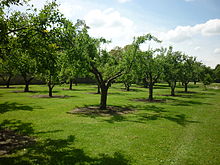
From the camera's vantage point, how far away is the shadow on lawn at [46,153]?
300 inches

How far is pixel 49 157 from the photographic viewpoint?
7988 millimetres

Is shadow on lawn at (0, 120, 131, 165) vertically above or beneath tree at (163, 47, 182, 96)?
beneath

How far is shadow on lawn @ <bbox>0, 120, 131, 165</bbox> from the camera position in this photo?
7625 mm

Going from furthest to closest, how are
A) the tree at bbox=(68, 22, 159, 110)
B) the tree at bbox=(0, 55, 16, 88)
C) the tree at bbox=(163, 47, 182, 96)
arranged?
the tree at bbox=(163, 47, 182, 96) < the tree at bbox=(68, 22, 159, 110) < the tree at bbox=(0, 55, 16, 88)

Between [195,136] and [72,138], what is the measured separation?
9221 millimetres

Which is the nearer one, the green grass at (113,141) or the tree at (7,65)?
the green grass at (113,141)

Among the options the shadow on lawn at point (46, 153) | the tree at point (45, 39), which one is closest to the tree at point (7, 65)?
the tree at point (45, 39)

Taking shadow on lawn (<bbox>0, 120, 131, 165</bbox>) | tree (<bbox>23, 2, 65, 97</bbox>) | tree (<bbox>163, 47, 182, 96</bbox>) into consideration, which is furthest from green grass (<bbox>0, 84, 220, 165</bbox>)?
tree (<bbox>163, 47, 182, 96</bbox>)

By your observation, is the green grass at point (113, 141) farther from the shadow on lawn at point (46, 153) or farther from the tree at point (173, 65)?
the tree at point (173, 65)

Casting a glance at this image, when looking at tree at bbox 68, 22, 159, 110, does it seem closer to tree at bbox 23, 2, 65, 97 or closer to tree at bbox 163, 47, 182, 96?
tree at bbox 23, 2, 65, 97

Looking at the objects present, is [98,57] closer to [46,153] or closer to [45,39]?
[45,39]

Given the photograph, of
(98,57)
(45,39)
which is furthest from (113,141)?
Answer: (98,57)

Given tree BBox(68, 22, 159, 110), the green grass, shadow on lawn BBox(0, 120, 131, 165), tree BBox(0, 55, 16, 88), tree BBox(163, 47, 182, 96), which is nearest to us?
shadow on lawn BBox(0, 120, 131, 165)

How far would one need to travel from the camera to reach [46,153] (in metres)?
8.40
